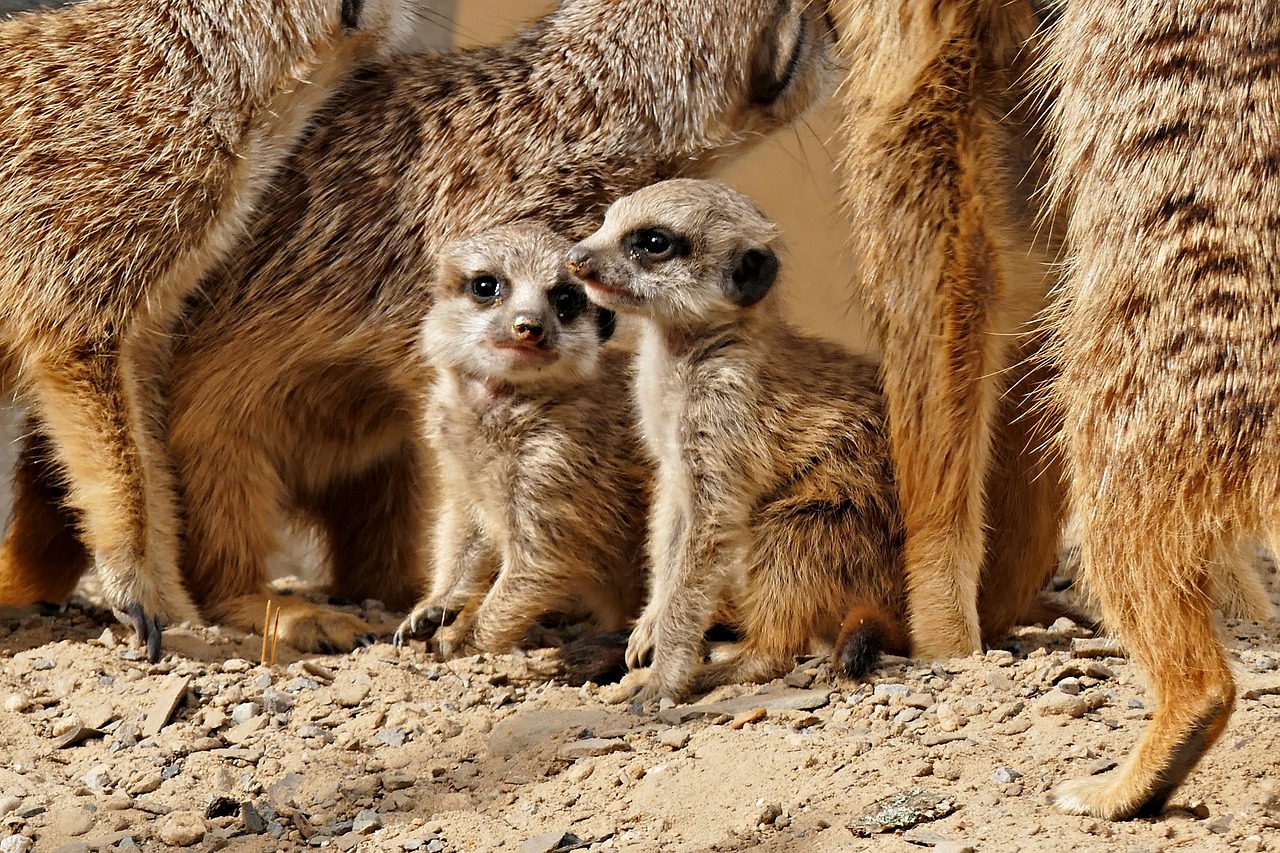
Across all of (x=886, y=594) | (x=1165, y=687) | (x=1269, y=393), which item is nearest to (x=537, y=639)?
(x=886, y=594)

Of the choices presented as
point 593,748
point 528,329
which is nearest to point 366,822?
point 593,748

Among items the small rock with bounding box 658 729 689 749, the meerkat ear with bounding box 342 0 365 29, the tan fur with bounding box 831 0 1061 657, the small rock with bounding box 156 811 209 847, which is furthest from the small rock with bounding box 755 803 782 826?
the meerkat ear with bounding box 342 0 365 29

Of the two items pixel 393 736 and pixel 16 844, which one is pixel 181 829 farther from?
pixel 393 736

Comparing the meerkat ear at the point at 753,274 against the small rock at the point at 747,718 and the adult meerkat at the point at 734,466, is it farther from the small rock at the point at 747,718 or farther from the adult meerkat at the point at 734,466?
the small rock at the point at 747,718

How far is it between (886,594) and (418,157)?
171 cm

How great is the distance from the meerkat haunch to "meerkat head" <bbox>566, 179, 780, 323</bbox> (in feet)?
3.15

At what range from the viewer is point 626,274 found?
3320mm

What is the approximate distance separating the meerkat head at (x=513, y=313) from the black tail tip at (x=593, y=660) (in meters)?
0.68

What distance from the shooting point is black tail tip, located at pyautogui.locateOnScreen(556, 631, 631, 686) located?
142 inches

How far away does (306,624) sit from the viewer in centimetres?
385

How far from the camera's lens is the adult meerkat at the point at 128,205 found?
3617mm

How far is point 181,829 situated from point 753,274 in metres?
1.68

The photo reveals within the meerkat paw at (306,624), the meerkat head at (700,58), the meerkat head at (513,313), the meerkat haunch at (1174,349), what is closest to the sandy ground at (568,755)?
the meerkat paw at (306,624)

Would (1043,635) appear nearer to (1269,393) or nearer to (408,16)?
(1269,393)
